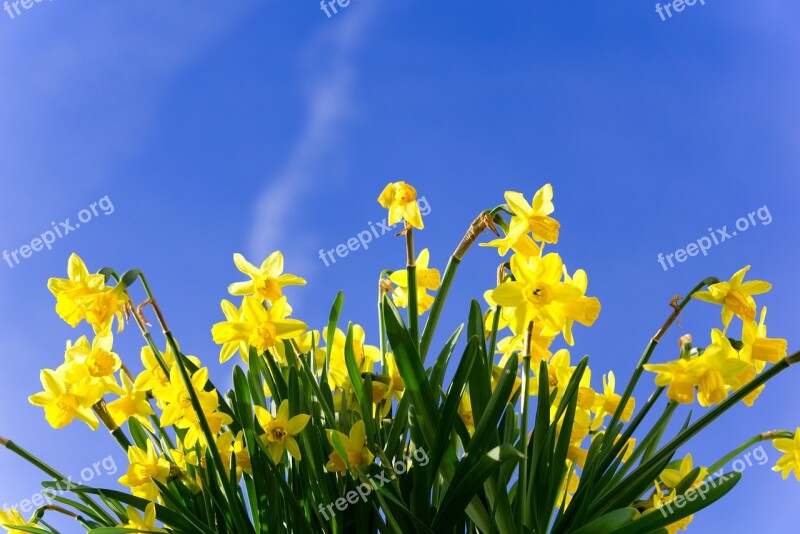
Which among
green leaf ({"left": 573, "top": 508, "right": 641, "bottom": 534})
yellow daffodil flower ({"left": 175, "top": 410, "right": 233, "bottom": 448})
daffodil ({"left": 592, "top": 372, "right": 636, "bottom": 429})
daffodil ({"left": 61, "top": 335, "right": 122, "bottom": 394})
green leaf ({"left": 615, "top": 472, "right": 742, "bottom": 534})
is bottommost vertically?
green leaf ({"left": 615, "top": 472, "right": 742, "bottom": 534})

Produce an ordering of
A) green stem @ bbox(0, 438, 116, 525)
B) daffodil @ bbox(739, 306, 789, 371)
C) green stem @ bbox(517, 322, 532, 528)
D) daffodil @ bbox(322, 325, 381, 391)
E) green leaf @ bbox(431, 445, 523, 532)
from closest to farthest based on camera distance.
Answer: green leaf @ bbox(431, 445, 523, 532), green stem @ bbox(517, 322, 532, 528), daffodil @ bbox(739, 306, 789, 371), green stem @ bbox(0, 438, 116, 525), daffodil @ bbox(322, 325, 381, 391)

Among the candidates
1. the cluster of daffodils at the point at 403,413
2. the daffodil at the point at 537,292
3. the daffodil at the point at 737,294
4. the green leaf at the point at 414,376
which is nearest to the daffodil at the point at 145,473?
the cluster of daffodils at the point at 403,413

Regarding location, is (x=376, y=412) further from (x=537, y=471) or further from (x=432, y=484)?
(x=537, y=471)

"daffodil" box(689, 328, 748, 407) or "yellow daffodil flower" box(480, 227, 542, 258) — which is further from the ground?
"yellow daffodil flower" box(480, 227, 542, 258)

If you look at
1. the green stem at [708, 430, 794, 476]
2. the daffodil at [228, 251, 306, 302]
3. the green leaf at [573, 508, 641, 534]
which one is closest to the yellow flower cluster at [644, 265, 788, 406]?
the green stem at [708, 430, 794, 476]

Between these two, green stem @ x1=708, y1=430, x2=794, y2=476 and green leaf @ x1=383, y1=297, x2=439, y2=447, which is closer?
green leaf @ x1=383, y1=297, x2=439, y2=447

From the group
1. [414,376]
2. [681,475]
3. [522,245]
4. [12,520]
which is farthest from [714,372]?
[12,520]

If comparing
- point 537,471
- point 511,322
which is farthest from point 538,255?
point 537,471

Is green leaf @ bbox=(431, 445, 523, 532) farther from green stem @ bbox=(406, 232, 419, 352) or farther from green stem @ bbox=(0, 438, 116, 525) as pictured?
green stem @ bbox=(0, 438, 116, 525)

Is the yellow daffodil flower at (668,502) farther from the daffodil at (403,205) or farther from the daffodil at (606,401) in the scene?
the daffodil at (403,205)
